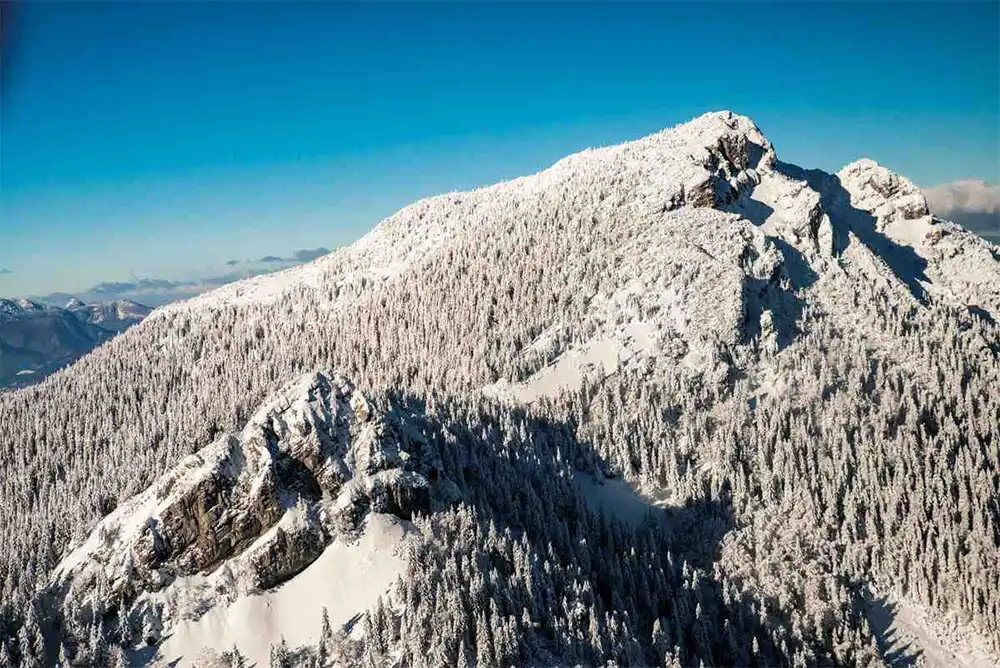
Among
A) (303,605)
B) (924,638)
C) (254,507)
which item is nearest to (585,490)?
(924,638)

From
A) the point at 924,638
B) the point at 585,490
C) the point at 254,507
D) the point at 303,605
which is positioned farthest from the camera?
the point at 585,490

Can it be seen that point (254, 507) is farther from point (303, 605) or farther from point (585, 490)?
point (585, 490)

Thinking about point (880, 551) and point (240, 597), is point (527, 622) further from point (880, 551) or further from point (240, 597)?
point (880, 551)

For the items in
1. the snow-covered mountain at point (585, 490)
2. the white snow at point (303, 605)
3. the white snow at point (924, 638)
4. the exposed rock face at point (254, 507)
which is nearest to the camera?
the white snow at point (303, 605)

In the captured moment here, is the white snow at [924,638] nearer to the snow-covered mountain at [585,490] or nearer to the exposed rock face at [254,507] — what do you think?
the snow-covered mountain at [585,490]

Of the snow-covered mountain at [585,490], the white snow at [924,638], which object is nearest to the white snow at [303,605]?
the snow-covered mountain at [585,490]
